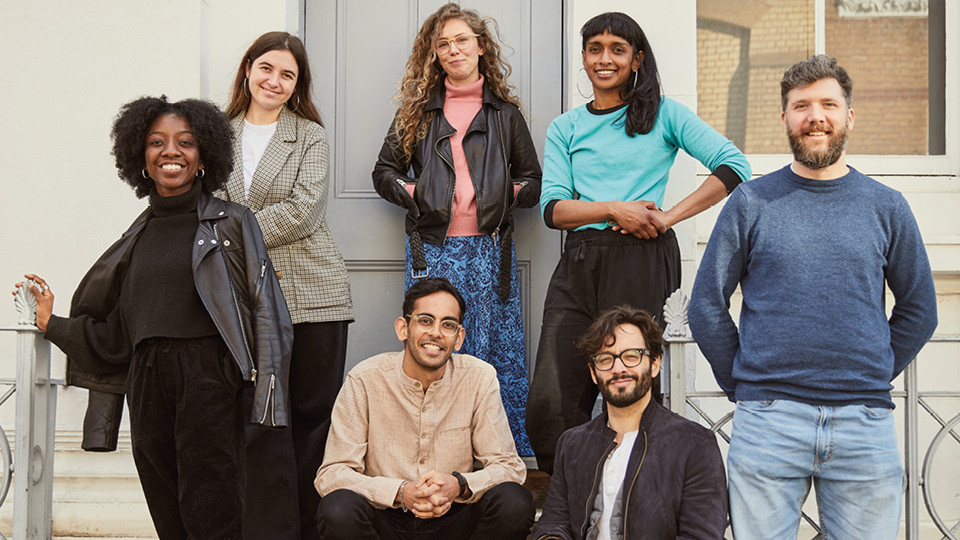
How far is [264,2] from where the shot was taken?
441 centimetres

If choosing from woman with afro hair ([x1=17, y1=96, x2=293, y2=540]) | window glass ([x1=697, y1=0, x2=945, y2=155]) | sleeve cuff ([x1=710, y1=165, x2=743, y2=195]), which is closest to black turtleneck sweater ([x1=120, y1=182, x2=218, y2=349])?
woman with afro hair ([x1=17, y1=96, x2=293, y2=540])

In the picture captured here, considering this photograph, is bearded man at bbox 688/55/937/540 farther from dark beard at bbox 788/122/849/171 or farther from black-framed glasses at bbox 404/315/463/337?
black-framed glasses at bbox 404/315/463/337

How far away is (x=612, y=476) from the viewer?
2.99 meters

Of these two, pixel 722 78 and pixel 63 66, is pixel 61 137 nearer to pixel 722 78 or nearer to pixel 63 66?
pixel 63 66

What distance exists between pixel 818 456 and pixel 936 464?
2.10m

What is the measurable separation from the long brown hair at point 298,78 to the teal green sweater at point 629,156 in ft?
3.80

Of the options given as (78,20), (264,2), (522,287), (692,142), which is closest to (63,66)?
(78,20)

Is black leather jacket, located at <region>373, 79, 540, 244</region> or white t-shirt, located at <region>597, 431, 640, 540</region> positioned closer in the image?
white t-shirt, located at <region>597, 431, 640, 540</region>

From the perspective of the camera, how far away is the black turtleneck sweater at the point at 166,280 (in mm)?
3090

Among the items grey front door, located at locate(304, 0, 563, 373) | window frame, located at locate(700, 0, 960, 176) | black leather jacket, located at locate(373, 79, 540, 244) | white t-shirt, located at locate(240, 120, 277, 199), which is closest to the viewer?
white t-shirt, located at locate(240, 120, 277, 199)

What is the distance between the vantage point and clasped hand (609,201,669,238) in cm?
339

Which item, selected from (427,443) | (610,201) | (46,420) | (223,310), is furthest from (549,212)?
(46,420)

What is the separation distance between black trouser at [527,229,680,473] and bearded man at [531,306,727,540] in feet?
0.93

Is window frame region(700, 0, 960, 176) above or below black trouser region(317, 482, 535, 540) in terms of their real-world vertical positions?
above
